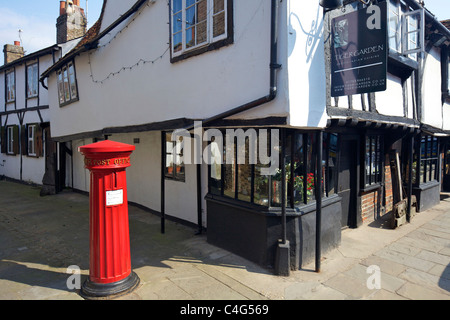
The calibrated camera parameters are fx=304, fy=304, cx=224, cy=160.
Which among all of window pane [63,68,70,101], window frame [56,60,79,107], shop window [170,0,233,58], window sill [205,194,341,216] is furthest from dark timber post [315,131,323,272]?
window pane [63,68,70,101]

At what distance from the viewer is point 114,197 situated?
4.03 m

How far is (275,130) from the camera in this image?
15.5 ft

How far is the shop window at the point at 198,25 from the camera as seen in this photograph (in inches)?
207

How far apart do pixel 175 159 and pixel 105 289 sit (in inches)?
162

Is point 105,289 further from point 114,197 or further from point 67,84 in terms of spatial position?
point 67,84

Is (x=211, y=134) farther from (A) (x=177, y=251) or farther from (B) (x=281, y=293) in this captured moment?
(B) (x=281, y=293)

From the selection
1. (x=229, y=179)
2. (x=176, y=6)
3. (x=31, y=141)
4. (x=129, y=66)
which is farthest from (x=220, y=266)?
(x=31, y=141)

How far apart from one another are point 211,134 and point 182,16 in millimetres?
2483

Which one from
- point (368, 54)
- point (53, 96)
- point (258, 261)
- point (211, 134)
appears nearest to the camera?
point (368, 54)

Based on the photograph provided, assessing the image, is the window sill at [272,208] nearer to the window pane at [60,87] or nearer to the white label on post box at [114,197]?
the white label on post box at [114,197]

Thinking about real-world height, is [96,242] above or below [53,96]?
below

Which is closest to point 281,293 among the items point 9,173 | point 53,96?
point 53,96

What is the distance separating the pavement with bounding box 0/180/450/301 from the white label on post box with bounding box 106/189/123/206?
1.23 m

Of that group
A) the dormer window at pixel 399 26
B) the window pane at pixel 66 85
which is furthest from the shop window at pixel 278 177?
the window pane at pixel 66 85
